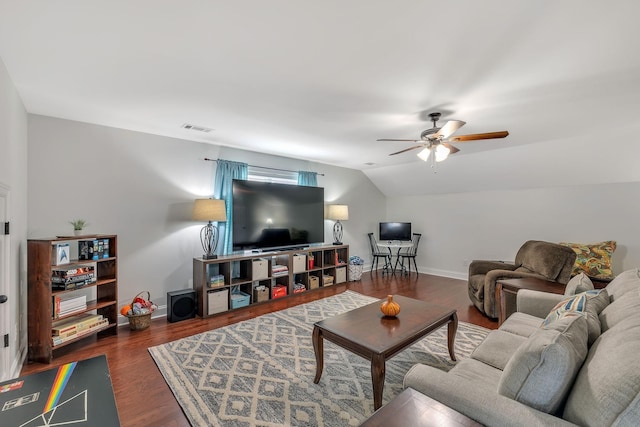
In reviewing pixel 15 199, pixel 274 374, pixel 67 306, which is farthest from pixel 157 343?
pixel 15 199

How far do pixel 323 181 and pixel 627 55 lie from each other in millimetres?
4420

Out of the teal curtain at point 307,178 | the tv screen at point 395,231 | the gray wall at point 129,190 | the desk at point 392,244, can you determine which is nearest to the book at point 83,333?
the gray wall at point 129,190

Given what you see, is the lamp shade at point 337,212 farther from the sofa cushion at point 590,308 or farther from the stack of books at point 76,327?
the sofa cushion at point 590,308

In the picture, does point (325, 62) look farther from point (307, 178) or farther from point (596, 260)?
point (596, 260)

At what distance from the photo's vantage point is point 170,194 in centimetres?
386

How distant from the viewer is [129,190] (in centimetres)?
354

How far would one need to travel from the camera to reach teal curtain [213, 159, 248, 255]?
4242mm

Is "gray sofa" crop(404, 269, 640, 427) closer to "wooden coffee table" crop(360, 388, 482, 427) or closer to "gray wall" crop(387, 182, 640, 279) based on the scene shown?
"wooden coffee table" crop(360, 388, 482, 427)

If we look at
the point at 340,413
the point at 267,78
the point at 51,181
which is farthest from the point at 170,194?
the point at 340,413

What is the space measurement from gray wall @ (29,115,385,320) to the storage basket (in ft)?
9.36

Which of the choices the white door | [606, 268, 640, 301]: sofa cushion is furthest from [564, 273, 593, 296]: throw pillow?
the white door

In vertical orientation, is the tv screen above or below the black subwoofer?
above

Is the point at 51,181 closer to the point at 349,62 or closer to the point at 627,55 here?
the point at 349,62

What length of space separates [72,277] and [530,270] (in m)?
5.52
